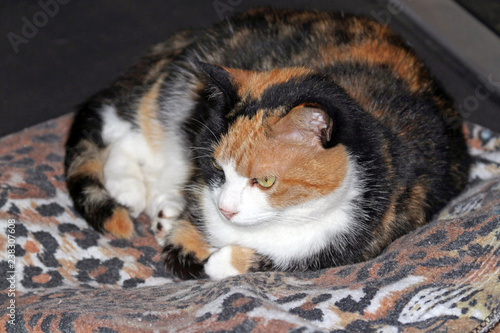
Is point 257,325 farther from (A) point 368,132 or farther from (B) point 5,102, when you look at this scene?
(B) point 5,102

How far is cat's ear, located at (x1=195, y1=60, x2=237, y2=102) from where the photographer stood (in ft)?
4.87

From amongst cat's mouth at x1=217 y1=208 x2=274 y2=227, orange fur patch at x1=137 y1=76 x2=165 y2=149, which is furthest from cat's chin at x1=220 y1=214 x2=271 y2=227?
orange fur patch at x1=137 y1=76 x2=165 y2=149

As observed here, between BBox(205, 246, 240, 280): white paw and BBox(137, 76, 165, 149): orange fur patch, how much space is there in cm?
64

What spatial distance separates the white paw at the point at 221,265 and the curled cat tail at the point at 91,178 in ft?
1.21

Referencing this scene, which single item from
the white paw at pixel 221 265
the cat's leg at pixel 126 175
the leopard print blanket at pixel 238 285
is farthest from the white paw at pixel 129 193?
the white paw at pixel 221 265

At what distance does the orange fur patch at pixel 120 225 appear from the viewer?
1.91m

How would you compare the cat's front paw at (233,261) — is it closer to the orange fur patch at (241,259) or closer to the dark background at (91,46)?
the orange fur patch at (241,259)

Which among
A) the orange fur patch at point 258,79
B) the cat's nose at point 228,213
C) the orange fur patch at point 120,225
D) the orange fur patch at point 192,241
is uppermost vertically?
the orange fur patch at point 258,79

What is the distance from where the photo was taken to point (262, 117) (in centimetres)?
146

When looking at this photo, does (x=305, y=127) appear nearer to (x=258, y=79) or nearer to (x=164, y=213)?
(x=258, y=79)

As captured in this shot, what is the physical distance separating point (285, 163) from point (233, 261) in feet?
1.37

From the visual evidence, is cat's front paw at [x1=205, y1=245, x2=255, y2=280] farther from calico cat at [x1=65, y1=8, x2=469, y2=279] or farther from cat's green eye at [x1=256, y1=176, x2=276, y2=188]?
cat's green eye at [x1=256, y1=176, x2=276, y2=188]

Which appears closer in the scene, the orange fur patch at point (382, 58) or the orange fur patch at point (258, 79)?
the orange fur patch at point (258, 79)

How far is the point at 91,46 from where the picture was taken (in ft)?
10.4
